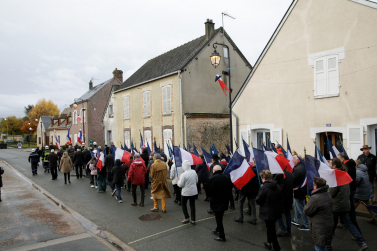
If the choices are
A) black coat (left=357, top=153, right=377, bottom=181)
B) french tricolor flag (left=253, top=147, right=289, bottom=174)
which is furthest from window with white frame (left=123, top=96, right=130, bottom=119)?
black coat (left=357, top=153, right=377, bottom=181)

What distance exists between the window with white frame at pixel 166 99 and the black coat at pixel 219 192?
12584mm

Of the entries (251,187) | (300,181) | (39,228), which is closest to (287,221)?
(300,181)

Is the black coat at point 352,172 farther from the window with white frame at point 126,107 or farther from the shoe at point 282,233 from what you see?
the window with white frame at point 126,107

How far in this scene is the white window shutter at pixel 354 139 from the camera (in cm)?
939

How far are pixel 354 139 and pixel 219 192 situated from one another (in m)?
6.20

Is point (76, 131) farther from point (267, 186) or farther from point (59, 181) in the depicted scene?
point (267, 186)

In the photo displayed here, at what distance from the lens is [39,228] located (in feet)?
23.5

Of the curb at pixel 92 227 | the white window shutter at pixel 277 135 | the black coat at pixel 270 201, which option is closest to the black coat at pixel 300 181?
the black coat at pixel 270 201

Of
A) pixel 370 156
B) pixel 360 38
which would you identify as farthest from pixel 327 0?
pixel 370 156

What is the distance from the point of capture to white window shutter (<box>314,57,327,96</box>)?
10.4 meters

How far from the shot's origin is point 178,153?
8.29m

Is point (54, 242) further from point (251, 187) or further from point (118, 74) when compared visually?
point (118, 74)

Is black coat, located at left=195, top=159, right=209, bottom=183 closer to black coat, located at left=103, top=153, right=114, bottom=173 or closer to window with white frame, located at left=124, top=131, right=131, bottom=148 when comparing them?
black coat, located at left=103, top=153, right=114, bottom=173

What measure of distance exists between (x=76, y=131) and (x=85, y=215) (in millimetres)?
28772
